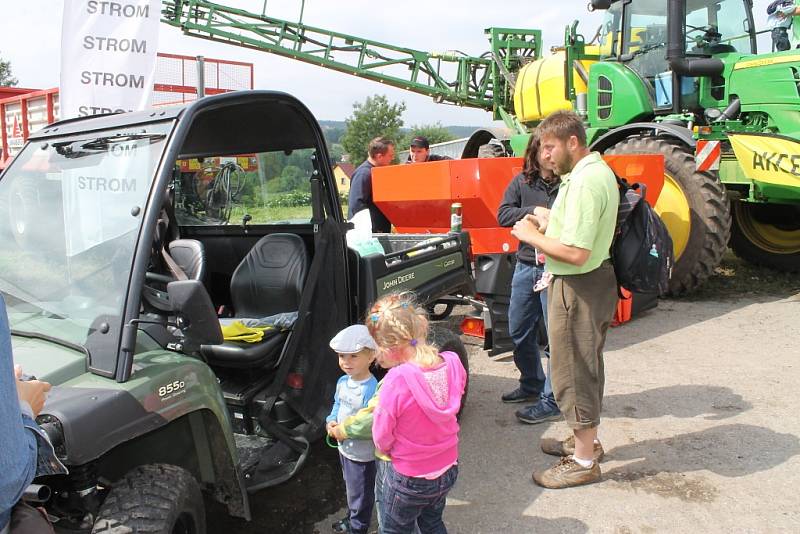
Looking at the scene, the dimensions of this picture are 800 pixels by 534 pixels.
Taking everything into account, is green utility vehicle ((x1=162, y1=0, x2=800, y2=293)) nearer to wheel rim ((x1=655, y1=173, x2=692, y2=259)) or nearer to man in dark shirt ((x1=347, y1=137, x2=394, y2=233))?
wheel rim ((x1=655, y1=173, x2=692, y2=259))

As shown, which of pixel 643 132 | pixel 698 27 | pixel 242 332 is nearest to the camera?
pixel 242 332

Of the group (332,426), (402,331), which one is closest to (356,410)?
(332,426)

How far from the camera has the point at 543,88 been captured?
973 centimetres

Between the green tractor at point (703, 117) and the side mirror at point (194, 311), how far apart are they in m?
5.53

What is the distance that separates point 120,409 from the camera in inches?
76.8

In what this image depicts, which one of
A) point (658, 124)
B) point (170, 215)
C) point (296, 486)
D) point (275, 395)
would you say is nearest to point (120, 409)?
point (275, 395)

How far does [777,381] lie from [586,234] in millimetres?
2664

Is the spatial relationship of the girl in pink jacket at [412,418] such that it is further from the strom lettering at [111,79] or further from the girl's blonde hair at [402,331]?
the strom lettering at [111,79]

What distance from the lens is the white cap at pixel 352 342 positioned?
2.44 metres

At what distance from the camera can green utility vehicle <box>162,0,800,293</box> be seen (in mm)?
6293

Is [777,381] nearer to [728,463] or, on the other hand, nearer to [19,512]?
[728,463]

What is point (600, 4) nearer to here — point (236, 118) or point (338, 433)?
point (236, 118)

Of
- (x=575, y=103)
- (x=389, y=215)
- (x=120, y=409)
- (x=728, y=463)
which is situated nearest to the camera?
(x=120, y=409)

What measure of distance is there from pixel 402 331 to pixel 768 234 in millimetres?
7212
